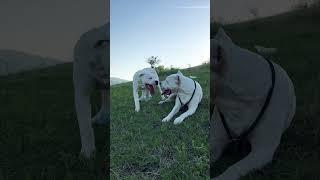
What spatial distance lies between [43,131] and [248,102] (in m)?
0.86

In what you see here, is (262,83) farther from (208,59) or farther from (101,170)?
(101,170)

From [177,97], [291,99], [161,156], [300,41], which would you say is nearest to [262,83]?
[291,99]

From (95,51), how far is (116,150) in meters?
0.43

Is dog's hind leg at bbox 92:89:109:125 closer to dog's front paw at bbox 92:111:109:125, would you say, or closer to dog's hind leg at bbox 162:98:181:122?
dog's front paw at bbox 92:111:109:125

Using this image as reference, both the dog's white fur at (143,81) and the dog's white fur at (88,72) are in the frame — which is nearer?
the dog's white fur at (143,81)

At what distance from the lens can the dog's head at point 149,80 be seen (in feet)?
4.01

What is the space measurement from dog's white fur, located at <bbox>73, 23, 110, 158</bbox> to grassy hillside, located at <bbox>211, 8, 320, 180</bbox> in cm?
33

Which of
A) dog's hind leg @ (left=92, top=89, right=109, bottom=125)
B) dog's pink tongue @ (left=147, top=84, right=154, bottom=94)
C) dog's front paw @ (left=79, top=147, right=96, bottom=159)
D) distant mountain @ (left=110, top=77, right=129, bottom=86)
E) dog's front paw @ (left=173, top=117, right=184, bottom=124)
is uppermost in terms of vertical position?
distant mountain @ (left=110, top=77, right=129, bottom=86)

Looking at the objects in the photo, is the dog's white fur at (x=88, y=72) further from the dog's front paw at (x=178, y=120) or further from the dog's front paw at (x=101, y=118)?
the dog's front paw at (x=178, y=120)

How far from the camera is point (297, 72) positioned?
94.7 inches

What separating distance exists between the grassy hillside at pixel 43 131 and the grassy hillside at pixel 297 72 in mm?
450

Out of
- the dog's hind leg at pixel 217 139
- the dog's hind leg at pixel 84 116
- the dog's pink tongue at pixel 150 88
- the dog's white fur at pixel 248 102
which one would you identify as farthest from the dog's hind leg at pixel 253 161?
the dog's hind leg at pixel 84 116

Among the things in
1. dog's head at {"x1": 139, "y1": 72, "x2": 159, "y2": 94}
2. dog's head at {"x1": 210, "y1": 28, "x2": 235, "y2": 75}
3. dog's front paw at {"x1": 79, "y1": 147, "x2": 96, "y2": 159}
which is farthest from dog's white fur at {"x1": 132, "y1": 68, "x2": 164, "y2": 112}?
dog's front paw at {"x1": 79, "y1": 147, "x2": 96, "y2": 159}

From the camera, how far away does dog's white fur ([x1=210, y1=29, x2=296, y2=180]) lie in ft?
4.90
